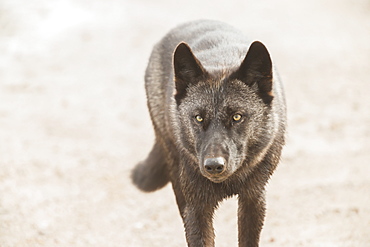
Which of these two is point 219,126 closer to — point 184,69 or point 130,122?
point 184,69

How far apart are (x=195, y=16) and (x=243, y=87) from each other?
8.73 m

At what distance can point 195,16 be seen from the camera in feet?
41.1

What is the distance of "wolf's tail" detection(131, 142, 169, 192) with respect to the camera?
219 inches

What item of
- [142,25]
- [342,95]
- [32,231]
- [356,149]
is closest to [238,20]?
[142,25]

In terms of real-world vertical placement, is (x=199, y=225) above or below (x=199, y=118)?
below

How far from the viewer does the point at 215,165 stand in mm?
3650

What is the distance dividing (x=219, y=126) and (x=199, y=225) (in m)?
0.97

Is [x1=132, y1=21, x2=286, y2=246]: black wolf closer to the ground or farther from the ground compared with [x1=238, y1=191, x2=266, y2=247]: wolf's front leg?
farther from the ground

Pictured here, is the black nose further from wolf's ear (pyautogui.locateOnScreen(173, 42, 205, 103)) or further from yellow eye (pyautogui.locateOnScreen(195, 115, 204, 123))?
wolf's ear (pyautogui.locateOnScreen(173, 42, 205, 103))

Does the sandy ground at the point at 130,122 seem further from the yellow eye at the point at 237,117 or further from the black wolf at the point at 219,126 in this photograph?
the yellow eye at the point at 237,117

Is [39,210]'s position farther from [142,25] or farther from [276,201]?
[142,25]

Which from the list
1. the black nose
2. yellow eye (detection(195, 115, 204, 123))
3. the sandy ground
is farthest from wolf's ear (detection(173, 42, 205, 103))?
the sandy ground

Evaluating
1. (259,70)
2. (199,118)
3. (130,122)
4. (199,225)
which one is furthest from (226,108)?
(130,122)

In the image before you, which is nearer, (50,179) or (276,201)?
(276,201)
